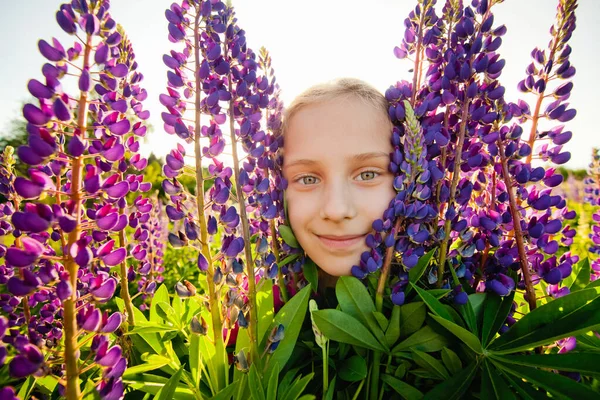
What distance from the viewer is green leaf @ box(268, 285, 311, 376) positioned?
107cm

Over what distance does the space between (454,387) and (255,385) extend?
528mm

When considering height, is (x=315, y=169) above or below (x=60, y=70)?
below

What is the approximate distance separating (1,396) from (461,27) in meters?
1.45

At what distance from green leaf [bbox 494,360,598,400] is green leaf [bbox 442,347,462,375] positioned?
0.41ft

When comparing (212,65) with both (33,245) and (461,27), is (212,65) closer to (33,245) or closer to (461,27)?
(33,245)

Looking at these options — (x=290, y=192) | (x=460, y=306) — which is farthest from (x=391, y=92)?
(x=460, y=306)

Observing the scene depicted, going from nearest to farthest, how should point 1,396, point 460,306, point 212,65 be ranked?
point 1,396 → point 212,65 → point 460,306

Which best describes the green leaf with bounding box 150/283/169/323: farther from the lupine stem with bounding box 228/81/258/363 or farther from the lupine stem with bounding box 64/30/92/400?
the lupine stem with bounding box 64/30/92/400

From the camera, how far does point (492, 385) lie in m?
0.96

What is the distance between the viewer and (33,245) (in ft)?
2.10

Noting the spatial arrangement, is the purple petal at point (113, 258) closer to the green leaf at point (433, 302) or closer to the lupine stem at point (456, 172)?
the green leaf at point (433, 302)

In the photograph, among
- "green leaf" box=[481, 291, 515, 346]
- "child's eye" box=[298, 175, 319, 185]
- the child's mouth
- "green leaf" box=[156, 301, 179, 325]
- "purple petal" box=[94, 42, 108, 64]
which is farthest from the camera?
"child's eye" box=[298, 175, 319, 185]

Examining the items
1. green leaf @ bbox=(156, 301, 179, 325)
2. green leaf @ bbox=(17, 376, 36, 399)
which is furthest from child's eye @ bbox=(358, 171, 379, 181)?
green leaf @ bbox=(17, 376, 36, 399)

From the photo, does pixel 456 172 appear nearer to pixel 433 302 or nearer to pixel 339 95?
pixel 433 302
